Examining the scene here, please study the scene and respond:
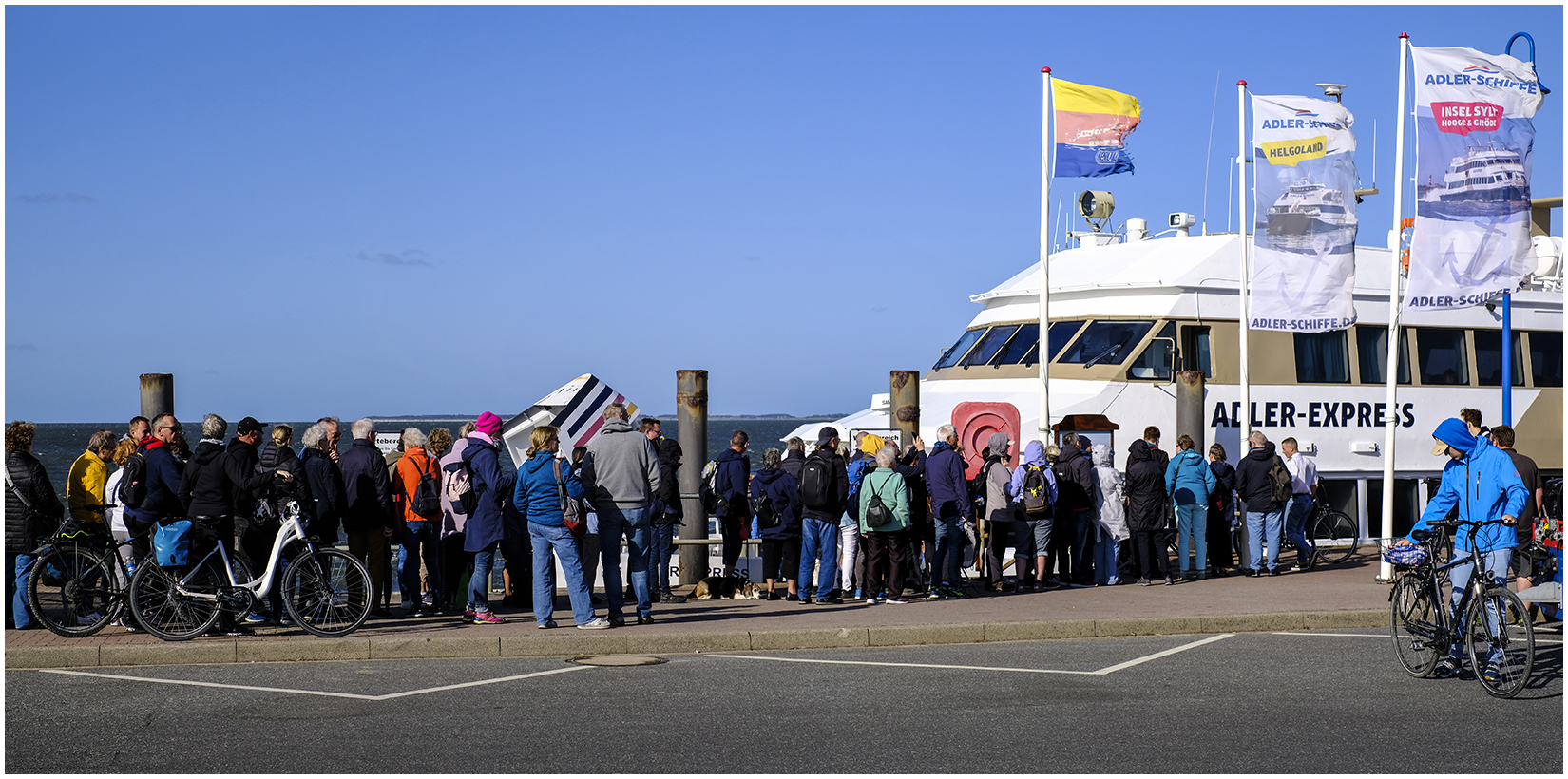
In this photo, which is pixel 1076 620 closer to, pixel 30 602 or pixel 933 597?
pixel 933 597

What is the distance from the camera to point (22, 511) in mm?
11156

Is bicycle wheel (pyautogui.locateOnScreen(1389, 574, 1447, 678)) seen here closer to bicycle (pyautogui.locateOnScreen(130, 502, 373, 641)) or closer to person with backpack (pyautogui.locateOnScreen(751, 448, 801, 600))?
person with backpack (pyautogui.locateOnScreen(751, 448, 801, 600))

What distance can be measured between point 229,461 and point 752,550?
9201 millimetres

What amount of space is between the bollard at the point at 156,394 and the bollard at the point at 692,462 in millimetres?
4917

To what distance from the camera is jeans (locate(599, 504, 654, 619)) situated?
471 inches

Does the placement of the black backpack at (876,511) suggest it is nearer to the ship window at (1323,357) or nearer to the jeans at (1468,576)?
the jeans at (1468,576)

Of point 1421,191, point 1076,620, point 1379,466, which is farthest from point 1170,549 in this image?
point 1076,620

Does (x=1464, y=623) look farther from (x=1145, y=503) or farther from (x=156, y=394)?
(x=156, y=394)

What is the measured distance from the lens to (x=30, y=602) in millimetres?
11078

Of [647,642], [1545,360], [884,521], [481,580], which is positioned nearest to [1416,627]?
[884,521]

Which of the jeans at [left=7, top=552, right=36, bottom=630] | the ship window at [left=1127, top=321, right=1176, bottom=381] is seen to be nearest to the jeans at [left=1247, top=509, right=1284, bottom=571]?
the ship window at [left=1127, top=321, right=1176, bottom=381]

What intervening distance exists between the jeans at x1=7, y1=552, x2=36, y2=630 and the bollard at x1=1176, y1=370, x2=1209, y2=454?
39.2 ft

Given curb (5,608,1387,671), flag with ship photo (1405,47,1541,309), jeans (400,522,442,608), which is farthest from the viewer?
flag with ship photo (1405,47,1541,309)

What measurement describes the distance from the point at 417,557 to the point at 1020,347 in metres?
9.70
